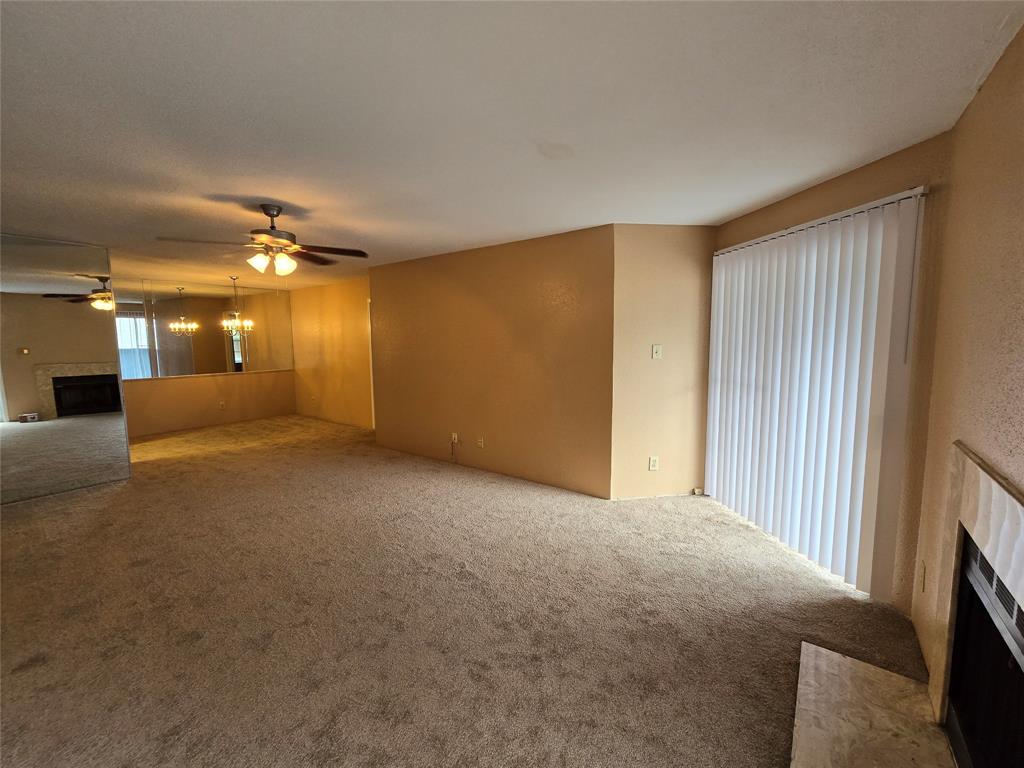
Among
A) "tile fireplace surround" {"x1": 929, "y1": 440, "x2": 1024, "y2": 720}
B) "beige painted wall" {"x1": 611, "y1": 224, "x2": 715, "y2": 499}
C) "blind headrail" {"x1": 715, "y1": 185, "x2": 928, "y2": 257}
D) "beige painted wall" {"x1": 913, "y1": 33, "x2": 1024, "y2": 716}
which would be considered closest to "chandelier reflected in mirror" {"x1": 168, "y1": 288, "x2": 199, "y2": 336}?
"beige painted wall" {"x1": 611, "y1": 224, "x2": 715, "y2": 499}

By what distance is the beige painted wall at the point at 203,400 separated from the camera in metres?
6.71

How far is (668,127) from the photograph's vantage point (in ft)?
6.35

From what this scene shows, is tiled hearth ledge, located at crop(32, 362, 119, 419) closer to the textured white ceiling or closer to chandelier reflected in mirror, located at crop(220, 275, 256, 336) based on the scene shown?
the textured white ceiling

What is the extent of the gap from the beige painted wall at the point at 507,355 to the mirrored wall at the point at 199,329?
346 cm

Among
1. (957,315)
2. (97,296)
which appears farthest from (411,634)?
(97,296)

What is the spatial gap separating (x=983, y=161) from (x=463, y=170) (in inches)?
87.0

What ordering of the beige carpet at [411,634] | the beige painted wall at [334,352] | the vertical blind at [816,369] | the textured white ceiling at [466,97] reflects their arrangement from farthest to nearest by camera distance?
the beige painted wall at [334,352], the vertical blind at [816,369], the beige carpet at [411,634], the textured white ceiling at [466,97]

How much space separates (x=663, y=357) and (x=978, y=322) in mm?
2257

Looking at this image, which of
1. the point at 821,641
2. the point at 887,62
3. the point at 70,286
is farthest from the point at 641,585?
the point at 70,286

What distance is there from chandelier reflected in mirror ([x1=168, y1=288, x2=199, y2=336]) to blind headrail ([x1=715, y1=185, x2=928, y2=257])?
7850 mm

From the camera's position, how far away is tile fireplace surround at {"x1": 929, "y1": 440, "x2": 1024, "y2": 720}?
117cm

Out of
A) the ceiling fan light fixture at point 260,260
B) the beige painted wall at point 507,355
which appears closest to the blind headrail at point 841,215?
the beige painted wall at point 507,355

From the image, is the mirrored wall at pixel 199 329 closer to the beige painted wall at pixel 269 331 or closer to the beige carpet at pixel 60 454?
the beige painted wall at pixel 269 331

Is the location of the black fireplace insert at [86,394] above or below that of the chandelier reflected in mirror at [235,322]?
below
